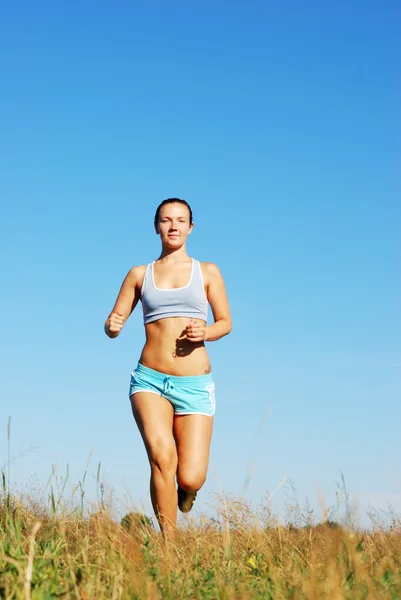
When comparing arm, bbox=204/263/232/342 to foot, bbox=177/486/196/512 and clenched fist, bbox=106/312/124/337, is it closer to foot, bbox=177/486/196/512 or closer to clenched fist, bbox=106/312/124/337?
clenched fist, bbox=106/312/124/337

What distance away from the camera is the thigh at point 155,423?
6293mm

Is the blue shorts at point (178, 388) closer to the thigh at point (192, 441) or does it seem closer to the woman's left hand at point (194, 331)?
the thigh at point (192, 441)

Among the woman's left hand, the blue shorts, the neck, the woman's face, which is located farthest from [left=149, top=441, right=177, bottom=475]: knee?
the woman's face

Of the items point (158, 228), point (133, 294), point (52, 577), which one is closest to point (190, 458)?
point (133, 294)

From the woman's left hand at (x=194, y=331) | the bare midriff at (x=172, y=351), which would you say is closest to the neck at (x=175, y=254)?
the bare midriff at (x=172, y=351)

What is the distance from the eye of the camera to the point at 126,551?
470 centimetres

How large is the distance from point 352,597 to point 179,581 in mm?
883

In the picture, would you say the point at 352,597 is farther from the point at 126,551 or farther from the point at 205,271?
the point at 205,271

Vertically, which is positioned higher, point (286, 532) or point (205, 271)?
point (205, 271)

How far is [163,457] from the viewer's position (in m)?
6.29

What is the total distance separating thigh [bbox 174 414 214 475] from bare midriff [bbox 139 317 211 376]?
15.1 inches

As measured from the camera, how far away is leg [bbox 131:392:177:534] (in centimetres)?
629

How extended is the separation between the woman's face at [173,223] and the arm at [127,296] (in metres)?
0.35

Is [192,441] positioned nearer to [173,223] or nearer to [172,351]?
[172,351]
